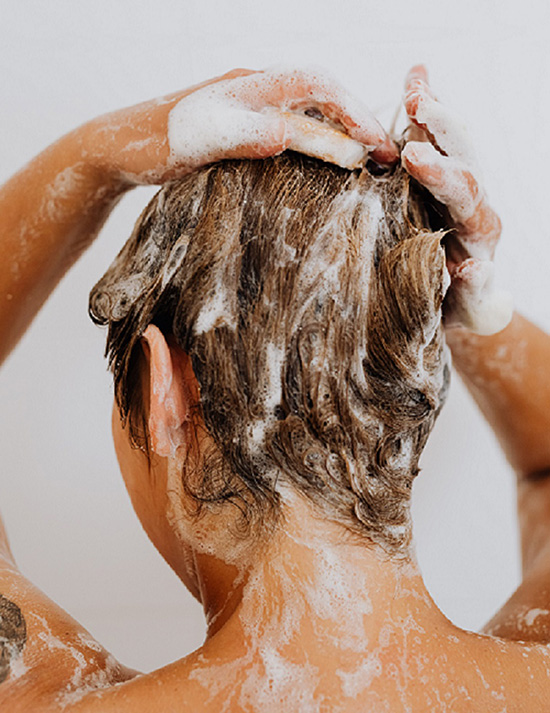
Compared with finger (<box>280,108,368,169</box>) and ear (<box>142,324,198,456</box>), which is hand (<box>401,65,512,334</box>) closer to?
finger (<box>280,108,368,169</box>)

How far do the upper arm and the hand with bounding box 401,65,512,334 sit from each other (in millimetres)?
500

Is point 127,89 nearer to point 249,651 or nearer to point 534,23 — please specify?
point 534,23

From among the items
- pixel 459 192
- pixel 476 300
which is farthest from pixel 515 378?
pixel 459 192

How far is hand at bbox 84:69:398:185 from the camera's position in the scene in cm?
72

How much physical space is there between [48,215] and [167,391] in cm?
29

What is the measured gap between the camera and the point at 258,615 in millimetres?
739

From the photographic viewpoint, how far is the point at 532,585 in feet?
3.16

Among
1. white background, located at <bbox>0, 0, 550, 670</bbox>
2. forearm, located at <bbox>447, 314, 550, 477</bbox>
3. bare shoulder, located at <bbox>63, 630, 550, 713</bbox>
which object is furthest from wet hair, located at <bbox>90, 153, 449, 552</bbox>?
white background, located at <bbox>0, 0, 550, 670</bbox>

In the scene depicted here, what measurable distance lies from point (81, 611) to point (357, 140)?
1.02 m

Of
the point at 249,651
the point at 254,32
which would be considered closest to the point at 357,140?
the point at 249,651

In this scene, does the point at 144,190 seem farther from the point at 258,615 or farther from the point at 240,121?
the point at 258,615

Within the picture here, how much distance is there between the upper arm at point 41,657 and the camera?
71 cm

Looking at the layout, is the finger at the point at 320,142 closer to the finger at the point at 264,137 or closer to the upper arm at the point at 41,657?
the finger at the point at 264,137

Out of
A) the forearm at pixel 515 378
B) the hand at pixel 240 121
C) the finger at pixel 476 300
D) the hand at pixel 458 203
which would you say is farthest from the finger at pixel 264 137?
the forearm at pixel 515 378
